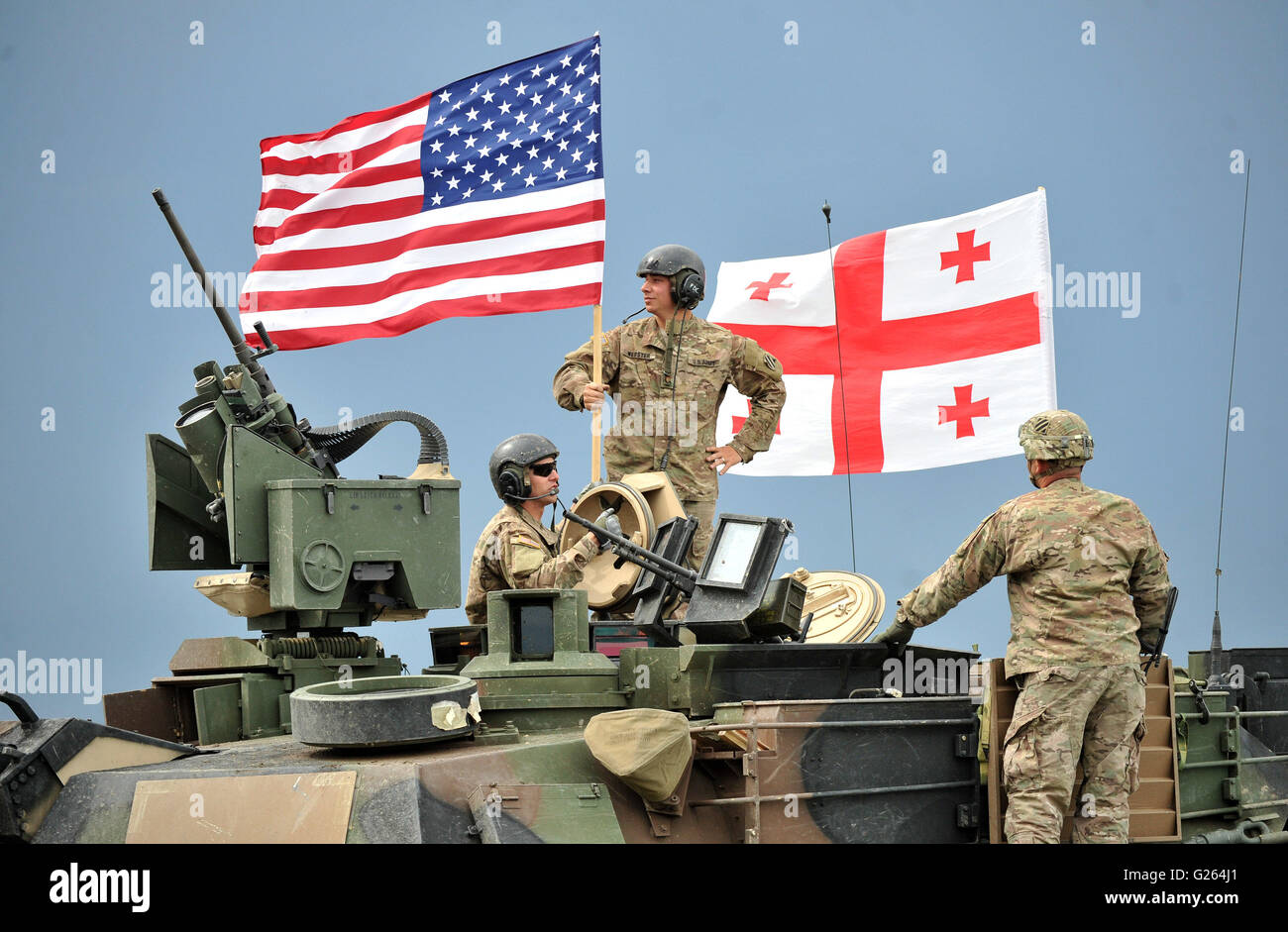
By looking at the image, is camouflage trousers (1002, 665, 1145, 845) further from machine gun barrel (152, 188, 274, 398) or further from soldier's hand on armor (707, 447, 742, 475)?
machine gun barrel (152, 188, 274, 398)

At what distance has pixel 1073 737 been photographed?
5.96 m

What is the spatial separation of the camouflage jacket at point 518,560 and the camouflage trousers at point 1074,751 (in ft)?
7.27

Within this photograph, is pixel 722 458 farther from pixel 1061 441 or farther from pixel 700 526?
pixel 1061 441

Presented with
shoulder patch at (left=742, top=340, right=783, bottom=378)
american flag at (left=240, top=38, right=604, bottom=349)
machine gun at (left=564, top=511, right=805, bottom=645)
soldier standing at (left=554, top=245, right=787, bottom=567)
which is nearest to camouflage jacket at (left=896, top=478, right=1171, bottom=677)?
machine gun at (left=564, top=511, right=805, bottom=645)

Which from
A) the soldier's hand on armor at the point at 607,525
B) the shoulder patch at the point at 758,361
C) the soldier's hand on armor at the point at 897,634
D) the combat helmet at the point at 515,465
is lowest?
the soldier's hand on armor at the point at 897,634

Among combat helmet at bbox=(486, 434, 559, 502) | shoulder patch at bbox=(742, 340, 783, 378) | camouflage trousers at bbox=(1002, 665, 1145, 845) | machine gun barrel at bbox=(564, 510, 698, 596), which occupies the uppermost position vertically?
shoulder patch at bbox=(742, 340, 783, 378)

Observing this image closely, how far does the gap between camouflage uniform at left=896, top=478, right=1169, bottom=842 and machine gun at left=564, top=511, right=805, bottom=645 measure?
891 millimetres

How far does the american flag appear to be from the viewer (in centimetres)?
951

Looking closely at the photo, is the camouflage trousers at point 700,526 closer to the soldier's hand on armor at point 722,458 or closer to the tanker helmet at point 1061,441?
the soldier's hand on armor at point 722,458

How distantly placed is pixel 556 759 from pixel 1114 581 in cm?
237

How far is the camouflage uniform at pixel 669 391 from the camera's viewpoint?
8.66 m

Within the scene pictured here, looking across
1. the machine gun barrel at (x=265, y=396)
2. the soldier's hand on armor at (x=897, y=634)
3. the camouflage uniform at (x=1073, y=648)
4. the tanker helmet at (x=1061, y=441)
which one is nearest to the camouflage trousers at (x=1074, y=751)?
the camouflage uniform at (x=1073, y=648)

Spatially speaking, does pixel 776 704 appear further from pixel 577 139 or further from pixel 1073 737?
pixel 577 139
